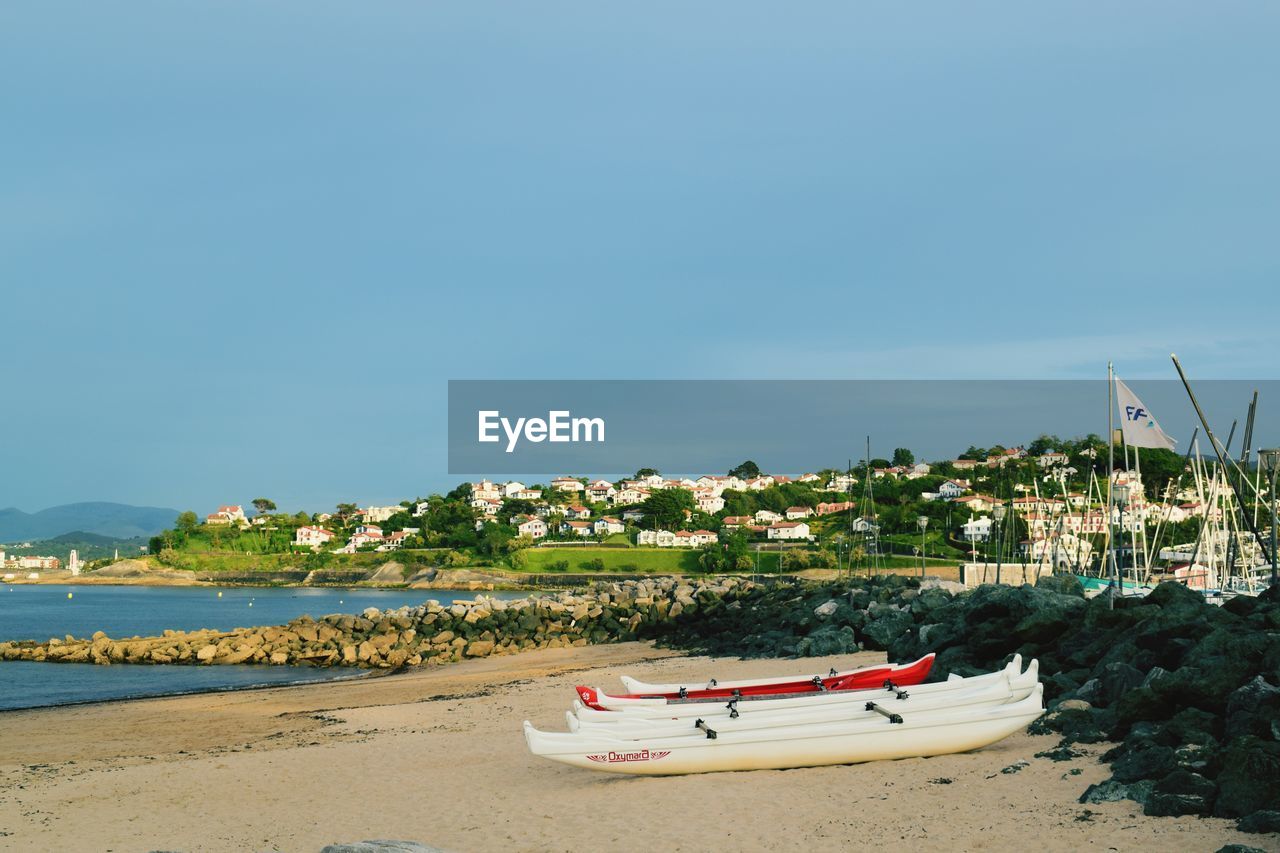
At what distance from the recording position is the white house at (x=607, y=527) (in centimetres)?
14300

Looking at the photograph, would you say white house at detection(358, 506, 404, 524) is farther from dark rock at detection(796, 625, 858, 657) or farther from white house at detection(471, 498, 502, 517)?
dark rock at detection(796, 625, 858, 657)

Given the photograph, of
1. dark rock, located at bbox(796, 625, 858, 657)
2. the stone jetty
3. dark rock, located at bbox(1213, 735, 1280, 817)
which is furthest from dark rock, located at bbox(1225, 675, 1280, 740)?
the stone jetty

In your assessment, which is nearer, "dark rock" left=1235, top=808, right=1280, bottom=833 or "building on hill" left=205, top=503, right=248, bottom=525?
"dark rock" left=1235, top=808, right=1280, bottom=833

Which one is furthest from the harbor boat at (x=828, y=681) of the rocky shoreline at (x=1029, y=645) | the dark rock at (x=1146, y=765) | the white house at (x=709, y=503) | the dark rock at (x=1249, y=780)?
the white house at (x=709, y=503)

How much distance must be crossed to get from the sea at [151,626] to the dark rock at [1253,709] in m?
25.6

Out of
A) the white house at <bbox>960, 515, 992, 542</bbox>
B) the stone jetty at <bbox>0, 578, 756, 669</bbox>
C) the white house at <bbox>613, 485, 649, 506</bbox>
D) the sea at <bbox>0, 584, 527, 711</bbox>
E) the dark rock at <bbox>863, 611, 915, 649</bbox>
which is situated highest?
the white house at <bbox>613, 485, 649, 506</bbox>

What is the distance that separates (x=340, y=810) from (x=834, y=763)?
233 inches

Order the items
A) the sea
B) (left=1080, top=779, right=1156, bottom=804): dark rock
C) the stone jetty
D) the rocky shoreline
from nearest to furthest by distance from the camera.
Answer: (left=1080, top=779, right=1156, bottom=804): dark rock → the rocky shoreline → the sea → the stone jetty

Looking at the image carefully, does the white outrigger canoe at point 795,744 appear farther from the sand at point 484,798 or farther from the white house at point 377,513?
the white house at point 377,513

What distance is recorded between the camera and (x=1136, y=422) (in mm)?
22516

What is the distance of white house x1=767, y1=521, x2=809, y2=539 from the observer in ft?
382

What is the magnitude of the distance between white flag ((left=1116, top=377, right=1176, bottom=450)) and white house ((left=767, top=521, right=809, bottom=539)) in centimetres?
9351

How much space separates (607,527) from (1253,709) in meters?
135

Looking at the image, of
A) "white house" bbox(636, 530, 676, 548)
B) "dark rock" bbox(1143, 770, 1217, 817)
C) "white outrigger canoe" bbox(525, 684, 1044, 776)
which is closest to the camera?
"dark rock" bbox(1143, 770, 1217, 817)
